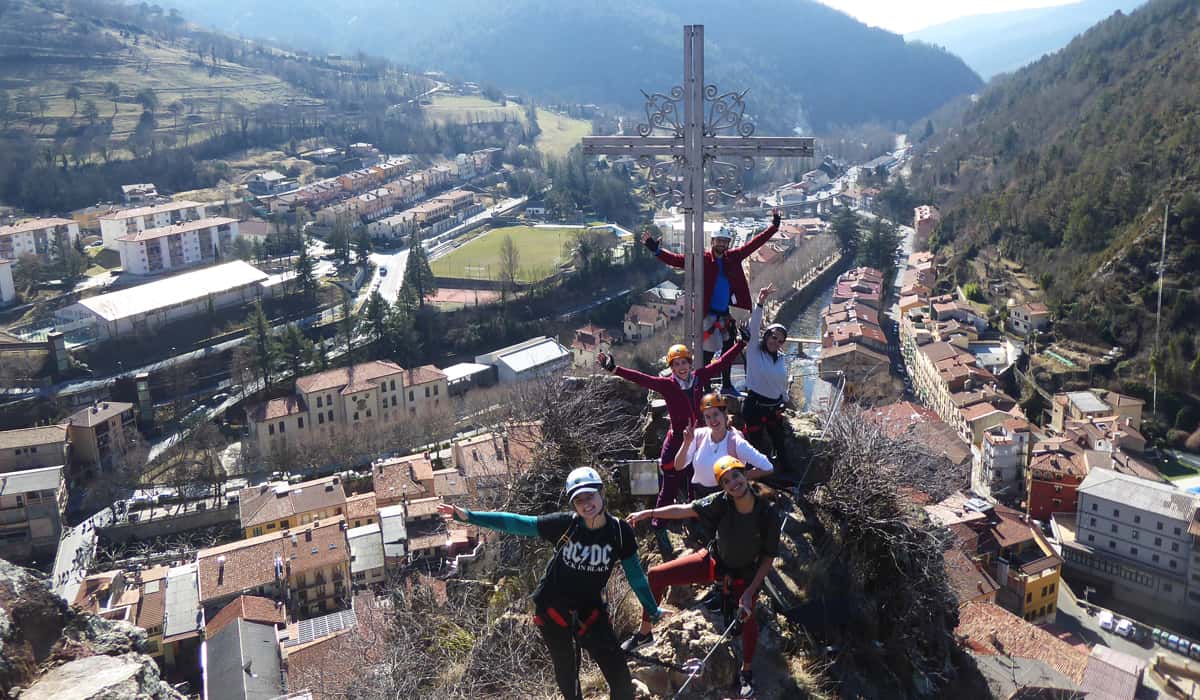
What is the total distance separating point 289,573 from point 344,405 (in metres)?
11.5

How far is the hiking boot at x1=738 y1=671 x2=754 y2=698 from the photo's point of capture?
4152mm

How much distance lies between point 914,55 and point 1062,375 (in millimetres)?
131465

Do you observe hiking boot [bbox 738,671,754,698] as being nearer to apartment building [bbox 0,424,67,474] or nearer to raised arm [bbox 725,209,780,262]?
raised arm [bbox 725,209,780,262]

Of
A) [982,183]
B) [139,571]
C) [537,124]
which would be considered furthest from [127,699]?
[537,124]

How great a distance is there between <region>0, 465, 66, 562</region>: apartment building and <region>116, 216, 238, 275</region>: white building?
1885 cm

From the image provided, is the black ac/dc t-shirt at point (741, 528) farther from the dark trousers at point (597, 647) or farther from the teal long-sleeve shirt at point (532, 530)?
the dark trousers at point (597, 647)

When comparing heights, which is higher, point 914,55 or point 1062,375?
point 914,55

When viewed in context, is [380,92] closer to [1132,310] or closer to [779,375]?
[1132,310]

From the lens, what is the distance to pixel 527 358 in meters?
30.8

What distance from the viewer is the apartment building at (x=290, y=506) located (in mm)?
19781

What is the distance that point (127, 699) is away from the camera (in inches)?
147

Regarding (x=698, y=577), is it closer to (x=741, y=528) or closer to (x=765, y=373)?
(x=741, y=528)

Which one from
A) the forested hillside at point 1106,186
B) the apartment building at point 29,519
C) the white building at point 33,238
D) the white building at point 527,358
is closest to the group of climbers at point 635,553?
the apartment building at point 29,519

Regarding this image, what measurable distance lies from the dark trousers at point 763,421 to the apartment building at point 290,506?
1555cm
